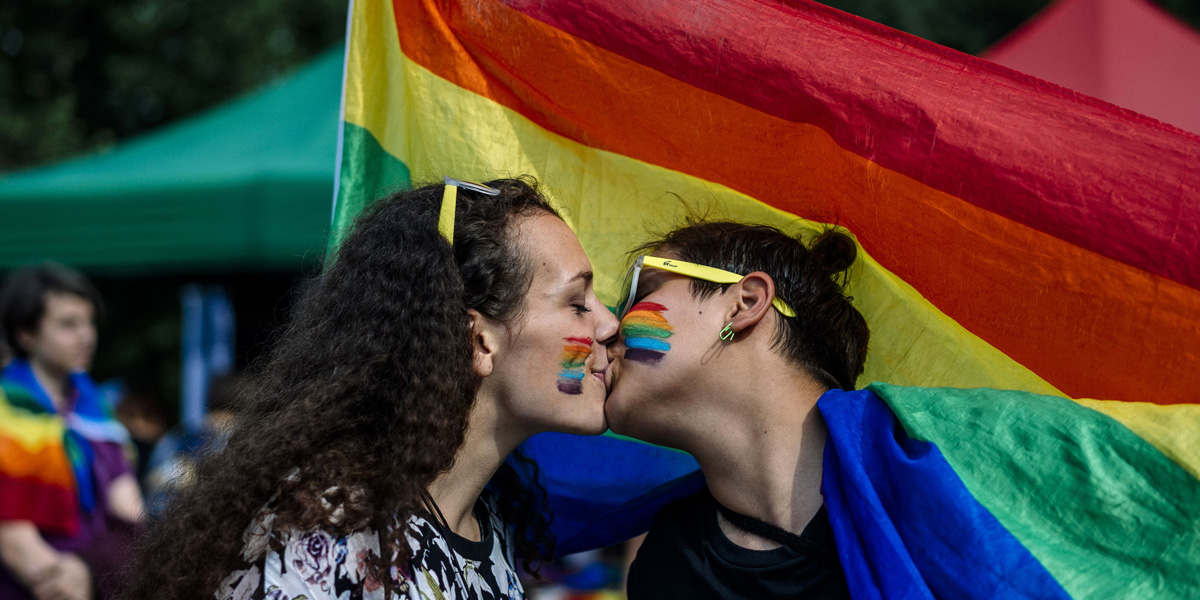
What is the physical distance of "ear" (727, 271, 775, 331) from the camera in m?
2.39

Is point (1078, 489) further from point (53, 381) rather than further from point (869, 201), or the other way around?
point (53, 381)

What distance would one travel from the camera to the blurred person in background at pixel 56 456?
3.75m

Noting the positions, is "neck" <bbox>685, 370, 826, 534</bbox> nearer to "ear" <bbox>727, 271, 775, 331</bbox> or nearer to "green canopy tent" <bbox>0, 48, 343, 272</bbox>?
"ear" <bbox>727, 271, 775, 331</bbox>

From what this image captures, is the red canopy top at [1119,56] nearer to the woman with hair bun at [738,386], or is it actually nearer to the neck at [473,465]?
the woman with hair bun at [738,386]

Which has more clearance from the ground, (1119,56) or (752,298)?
(1119,56)

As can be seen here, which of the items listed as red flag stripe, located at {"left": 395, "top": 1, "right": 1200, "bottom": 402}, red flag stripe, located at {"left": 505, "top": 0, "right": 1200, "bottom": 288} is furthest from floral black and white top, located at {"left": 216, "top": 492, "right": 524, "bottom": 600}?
red flag stripe, located at {"left": 505, "top": 0, "right": 1200, "bottom": 288}

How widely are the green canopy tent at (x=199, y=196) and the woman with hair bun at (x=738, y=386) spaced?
208 inches

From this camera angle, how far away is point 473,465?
2373 millimetres

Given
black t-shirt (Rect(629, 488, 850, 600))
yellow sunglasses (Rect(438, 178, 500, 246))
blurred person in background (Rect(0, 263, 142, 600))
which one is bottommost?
blurred person in background (Rect(0, 263, 142, 600))

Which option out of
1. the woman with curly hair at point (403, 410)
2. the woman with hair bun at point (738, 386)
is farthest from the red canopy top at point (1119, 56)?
the woman with curly hair at point (403, 410)

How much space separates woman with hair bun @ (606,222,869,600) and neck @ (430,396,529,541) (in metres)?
0.30

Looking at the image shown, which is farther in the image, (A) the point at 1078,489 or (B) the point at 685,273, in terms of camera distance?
(B) the point at 685,273

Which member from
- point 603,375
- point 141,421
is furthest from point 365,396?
point 141,421

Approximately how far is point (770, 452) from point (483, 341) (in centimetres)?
74
